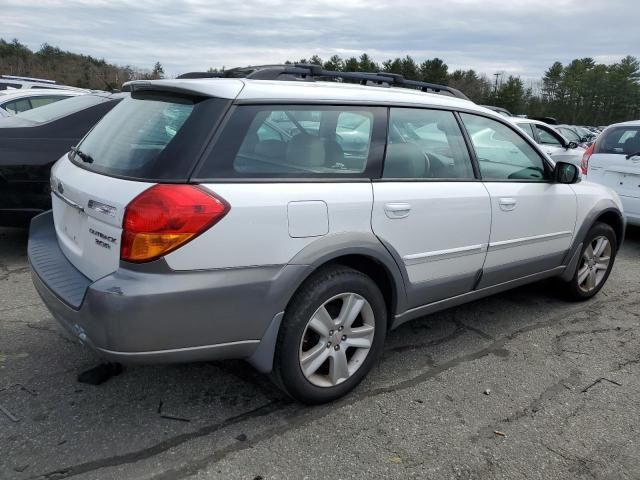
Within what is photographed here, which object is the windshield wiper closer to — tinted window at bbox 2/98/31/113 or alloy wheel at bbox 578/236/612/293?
alloy wheel at bbox 578/236/612/293

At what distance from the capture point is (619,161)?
261 inches

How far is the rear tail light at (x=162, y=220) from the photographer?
2201mm

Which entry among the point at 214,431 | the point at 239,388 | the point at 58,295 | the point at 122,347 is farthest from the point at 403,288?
the point at 58,295

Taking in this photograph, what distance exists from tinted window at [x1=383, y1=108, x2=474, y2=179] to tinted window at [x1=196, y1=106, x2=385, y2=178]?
119 mm

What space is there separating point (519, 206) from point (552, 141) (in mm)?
8019

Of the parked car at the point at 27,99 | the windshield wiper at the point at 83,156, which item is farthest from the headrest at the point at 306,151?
the parked car at the point at 27,99

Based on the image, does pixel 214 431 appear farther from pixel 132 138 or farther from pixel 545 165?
pixel 545 165

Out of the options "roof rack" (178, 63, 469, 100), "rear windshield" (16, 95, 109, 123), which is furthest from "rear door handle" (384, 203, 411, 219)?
"rear windshield" (16, 95, 109, 123)

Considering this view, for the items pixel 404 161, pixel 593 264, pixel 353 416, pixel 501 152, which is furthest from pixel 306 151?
pixel 593 264

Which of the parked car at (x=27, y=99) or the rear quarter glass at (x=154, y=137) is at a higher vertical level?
the rear quarter glass at (x=154, y=137)

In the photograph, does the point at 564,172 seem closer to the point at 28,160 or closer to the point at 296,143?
the point at 296,143

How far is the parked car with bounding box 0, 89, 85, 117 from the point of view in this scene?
25.1 ft

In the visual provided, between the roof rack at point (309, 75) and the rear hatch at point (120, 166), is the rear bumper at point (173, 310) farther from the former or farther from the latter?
the roof rack at point (309, 75)

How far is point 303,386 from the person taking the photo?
8.80 feet
